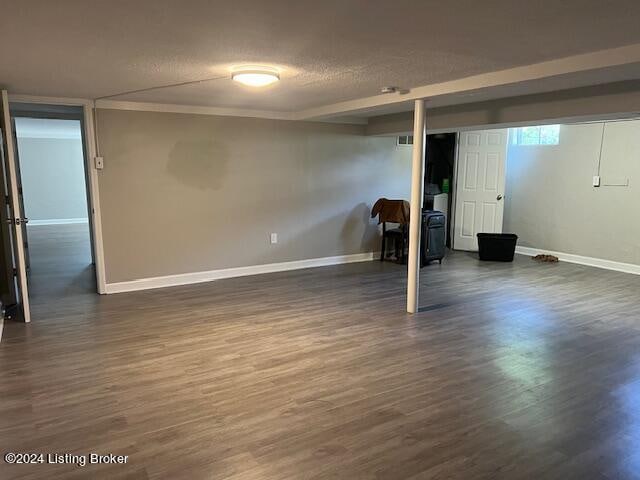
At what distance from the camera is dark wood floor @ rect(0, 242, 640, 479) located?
2.19 meters

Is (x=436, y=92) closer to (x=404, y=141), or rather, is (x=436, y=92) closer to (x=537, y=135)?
(x=404, y=141)

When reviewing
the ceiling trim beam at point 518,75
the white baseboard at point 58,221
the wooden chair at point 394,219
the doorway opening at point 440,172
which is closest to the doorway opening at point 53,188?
the white baseboard at point 58,221

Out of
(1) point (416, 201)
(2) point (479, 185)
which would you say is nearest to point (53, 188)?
(2) point (479, 185)

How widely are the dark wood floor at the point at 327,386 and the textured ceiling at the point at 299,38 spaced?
208 cm

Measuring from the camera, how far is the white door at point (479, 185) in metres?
7.32

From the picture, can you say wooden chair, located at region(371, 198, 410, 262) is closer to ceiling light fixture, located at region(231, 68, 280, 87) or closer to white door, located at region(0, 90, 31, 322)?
ceiling light fixture, located at region(231, 68, 280, 87)

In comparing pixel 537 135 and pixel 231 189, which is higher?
pixel 537 135

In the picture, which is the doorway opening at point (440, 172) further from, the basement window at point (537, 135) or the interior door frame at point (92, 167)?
the interior door frame at point (92, 167)

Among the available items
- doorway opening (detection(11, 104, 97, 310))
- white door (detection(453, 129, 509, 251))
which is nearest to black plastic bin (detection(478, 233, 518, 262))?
white door (detection(453, 129, 509, 251))

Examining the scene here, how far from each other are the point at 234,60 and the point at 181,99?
6.85 ft

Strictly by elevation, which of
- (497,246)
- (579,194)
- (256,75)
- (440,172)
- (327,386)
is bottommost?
(327,386)

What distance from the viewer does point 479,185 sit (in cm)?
754

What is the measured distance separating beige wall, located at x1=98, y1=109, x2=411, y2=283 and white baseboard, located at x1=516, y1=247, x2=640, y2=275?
2.40 meters

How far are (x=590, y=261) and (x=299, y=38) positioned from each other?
6023 millimetres
